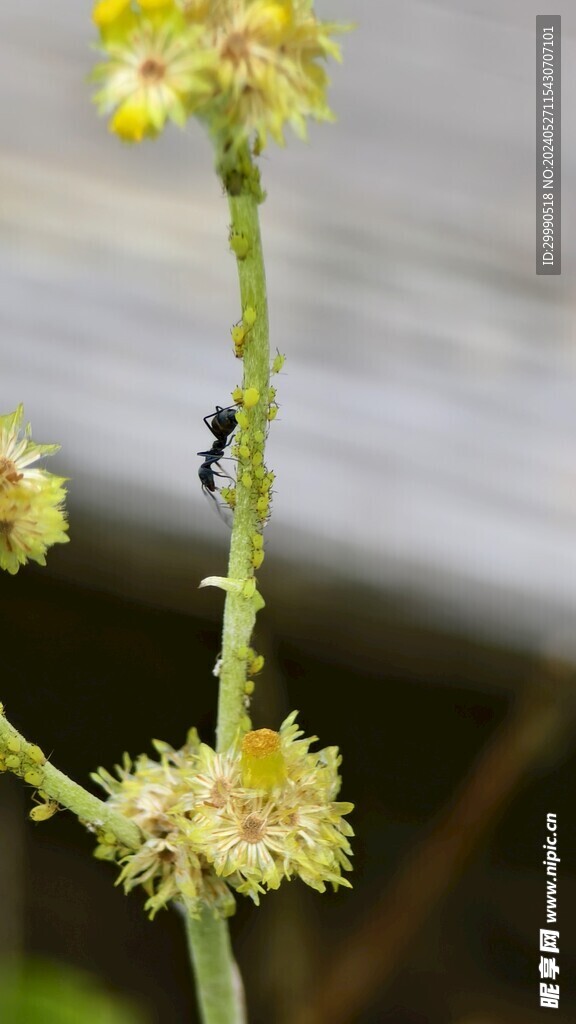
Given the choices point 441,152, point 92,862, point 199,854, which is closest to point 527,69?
point 441,152

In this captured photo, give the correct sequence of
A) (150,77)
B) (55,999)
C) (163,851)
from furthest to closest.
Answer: (55,999) < (163,851) < (150,77)

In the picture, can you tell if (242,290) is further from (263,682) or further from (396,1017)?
(396,1017)

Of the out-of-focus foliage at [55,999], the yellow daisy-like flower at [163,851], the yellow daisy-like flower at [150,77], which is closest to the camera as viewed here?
the yellow daisy-like flower at [150,77]

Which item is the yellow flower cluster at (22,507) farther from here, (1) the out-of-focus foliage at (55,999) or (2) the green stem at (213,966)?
(1) the out-of-focus foliage at (55,999)

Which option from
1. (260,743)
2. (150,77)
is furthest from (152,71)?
(260,743)

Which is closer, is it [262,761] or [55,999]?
[262,761]

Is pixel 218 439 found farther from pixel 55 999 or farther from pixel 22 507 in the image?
pixel 55 999

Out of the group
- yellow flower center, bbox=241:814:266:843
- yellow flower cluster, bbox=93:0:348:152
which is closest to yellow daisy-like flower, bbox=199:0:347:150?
yellow flower cluster, bbox=93:0:348:152

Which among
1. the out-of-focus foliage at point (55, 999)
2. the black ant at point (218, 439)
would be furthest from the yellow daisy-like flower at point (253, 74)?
the out-of-focus foliage at point (55, 999)
